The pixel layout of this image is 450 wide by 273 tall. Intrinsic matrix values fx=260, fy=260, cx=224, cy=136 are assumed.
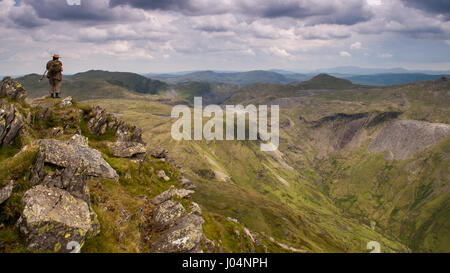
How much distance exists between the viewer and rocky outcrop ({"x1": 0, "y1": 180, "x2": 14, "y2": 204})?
58.1 feet

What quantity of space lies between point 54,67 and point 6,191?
3432cm

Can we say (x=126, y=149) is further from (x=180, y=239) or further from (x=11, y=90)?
(x=180, y=239)

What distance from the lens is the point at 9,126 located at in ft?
86.7

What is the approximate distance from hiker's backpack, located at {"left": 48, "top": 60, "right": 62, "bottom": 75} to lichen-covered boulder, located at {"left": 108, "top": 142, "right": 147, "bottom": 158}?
1573 cm

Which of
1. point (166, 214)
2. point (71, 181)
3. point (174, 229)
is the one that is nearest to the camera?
point (71, 181)

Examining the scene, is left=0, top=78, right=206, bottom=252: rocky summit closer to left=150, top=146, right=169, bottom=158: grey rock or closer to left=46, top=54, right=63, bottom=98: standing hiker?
left=46, top=54, right=63, bottom=98: standing hiker

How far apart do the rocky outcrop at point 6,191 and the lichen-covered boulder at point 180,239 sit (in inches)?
482

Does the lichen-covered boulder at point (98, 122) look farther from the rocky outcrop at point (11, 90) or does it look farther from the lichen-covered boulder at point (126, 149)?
the rocky outcrop at point (11, 90)

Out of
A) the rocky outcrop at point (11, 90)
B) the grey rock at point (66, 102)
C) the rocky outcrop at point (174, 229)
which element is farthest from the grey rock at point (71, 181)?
the grey rock at point (66, 102)

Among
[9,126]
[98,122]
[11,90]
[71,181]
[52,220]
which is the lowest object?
[52,220]

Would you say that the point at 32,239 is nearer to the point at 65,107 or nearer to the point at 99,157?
the point at 99,157

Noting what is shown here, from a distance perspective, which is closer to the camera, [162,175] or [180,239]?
[180,239]

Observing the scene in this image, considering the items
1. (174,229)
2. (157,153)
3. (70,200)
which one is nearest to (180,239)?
(174,229)

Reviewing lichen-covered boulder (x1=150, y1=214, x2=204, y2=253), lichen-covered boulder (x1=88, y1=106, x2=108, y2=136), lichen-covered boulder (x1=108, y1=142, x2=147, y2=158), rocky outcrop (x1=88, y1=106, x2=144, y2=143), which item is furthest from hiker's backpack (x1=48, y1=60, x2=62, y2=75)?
lichen-covered boulder (x1=150, y1=214, x2=204, y2=253)
